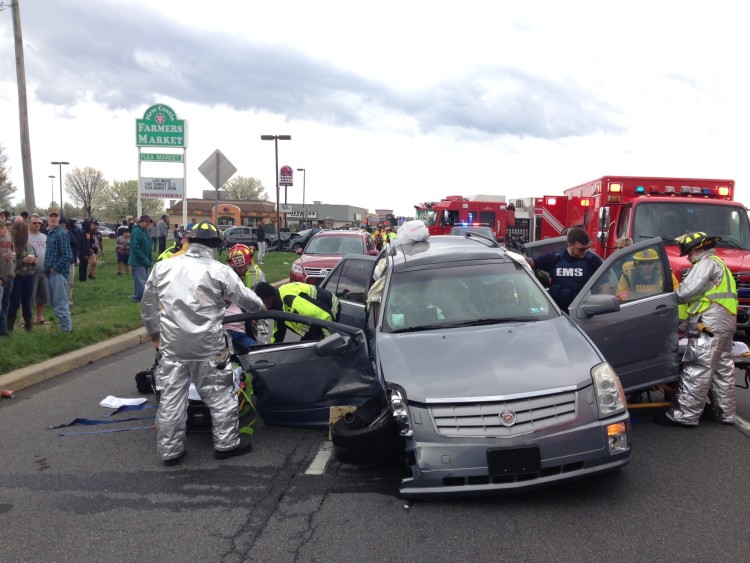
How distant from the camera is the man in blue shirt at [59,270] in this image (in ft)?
35.1

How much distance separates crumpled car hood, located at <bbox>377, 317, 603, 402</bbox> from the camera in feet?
14.8

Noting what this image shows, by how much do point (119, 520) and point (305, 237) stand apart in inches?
1366

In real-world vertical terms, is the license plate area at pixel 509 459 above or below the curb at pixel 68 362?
above

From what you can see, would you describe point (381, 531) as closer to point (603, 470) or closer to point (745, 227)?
point (603, 470)

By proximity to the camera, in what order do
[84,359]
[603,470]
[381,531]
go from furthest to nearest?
1. [84,359]
2. [603,470]
3. [381,531]

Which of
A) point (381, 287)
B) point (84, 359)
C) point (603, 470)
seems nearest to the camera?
point (603, 470)

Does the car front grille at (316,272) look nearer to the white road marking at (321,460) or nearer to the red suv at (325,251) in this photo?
the red suv at (325,251)

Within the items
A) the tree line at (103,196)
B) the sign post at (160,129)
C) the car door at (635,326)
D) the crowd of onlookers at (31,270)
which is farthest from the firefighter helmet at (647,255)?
the tree line at (103,196)

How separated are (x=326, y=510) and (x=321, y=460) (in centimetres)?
103

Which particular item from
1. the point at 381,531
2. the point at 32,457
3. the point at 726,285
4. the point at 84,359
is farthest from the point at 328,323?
the point at 84,359

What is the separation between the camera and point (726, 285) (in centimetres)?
636

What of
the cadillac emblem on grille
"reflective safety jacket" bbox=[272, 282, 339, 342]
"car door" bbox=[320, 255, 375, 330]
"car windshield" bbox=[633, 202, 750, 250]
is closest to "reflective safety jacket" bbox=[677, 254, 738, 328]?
the cadillac emblem on grille

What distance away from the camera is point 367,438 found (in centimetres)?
499

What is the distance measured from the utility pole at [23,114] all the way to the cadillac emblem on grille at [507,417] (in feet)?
52.1
